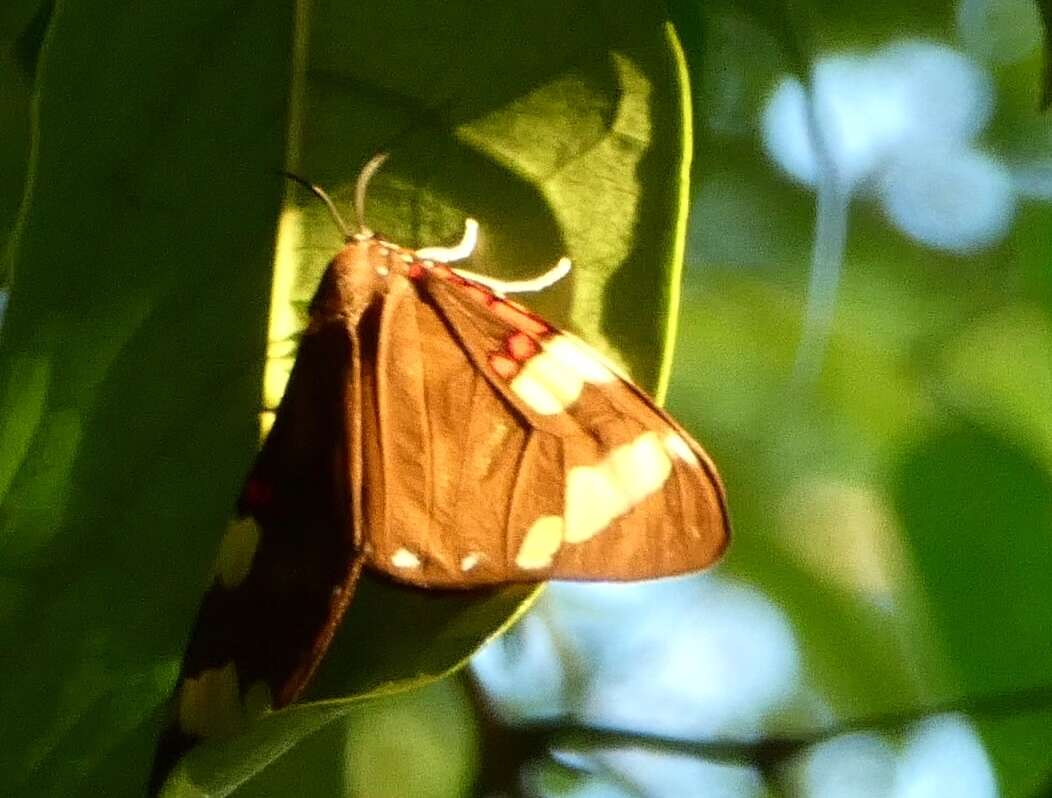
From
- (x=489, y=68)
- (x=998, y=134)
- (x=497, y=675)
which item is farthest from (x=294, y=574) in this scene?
(x=998, y=134)

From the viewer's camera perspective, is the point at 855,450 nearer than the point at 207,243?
No

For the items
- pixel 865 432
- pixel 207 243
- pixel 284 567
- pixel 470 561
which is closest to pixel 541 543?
pixel 470 561

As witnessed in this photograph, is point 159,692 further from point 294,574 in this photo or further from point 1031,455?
point 1031,455

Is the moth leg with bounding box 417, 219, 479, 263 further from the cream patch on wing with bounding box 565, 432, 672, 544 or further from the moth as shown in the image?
the cream patch on wing with bounding box 565, 432, 672, 544

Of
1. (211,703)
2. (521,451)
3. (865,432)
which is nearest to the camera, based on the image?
(211,703)

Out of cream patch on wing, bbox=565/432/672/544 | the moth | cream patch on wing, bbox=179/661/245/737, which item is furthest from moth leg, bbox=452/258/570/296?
cream patch on wing, bbox=179/661/245/737

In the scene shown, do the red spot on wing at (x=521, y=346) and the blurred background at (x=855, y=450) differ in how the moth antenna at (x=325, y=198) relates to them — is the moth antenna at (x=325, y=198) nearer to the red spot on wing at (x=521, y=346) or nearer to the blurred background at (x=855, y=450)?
the red spot on wing at (x=521, y=346)

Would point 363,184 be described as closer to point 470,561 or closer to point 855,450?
point 470,561
